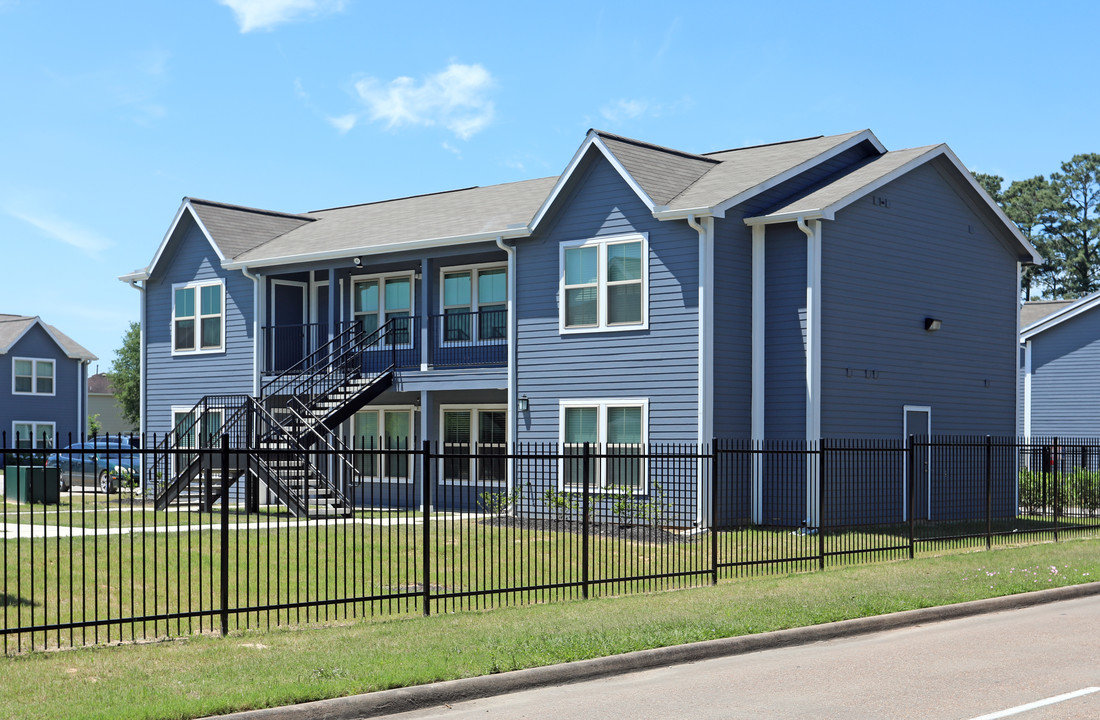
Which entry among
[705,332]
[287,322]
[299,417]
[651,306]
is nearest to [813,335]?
[705,332]

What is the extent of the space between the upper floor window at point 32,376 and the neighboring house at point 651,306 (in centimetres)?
2704

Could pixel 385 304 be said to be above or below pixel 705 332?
above

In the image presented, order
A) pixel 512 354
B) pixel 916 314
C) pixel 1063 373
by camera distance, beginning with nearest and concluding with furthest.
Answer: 1. pixel 916 314
2. pixel 512 354
3. pixel 1063 373

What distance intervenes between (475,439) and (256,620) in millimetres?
16680

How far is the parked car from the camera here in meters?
11.4

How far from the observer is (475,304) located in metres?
29.5

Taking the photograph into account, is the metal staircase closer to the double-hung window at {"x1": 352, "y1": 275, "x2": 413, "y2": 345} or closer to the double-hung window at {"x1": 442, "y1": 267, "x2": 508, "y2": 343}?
the double-hung window at {"x1": 352, "y1": 275, "x2": 413, "y2": 345}

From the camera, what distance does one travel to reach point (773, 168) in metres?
25.5

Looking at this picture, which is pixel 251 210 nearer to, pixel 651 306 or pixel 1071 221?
pixel 651 306

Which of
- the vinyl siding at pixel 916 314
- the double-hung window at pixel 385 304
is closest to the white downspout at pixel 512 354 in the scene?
the double-hung window at pixel 385 304

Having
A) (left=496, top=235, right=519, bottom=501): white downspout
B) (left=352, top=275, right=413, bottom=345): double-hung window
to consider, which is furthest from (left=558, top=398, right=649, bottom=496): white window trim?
(left=352, top=275, right=413, bottom=345): double-hung window

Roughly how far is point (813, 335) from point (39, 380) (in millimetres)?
43894

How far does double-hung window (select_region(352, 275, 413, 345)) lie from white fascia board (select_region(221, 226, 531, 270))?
1839 mm

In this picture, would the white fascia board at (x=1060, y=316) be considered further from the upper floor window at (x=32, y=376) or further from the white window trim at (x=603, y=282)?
the upper floor window at (x=32, y=376)
